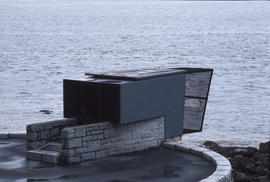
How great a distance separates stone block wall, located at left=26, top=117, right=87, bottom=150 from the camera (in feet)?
57.8

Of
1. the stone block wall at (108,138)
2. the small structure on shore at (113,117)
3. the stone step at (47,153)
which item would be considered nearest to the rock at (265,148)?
the small structure on shore at (113,117)

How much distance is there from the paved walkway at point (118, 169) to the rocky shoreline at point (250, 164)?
8.19 ft

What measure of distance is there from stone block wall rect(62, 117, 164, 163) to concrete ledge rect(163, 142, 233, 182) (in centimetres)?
→ 64

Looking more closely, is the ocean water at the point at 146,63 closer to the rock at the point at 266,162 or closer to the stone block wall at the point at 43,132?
the rock at the point at 266,162

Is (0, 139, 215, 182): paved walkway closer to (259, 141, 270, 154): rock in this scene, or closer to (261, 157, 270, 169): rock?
(261, 157, 270, 169): rock

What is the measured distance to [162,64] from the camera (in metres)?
73.2

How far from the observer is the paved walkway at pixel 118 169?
15.6m

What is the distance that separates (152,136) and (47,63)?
58.7 m

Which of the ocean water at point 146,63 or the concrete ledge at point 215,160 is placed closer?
the concrete ledge at point 215,160

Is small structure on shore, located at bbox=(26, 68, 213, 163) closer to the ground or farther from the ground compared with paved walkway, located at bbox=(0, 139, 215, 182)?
farther from the ground

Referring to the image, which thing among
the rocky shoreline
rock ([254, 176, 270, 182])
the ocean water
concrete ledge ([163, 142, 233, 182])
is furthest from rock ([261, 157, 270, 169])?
the ocean water

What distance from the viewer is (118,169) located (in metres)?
16.4

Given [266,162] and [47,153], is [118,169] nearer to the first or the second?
[47,153]

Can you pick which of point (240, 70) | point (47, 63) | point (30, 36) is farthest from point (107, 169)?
point (30, 36)
